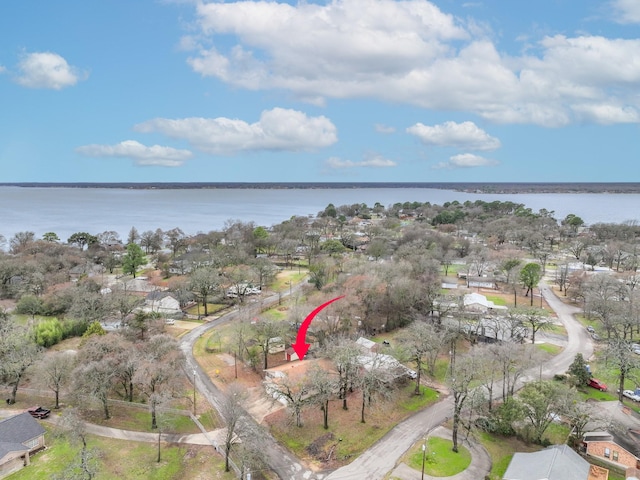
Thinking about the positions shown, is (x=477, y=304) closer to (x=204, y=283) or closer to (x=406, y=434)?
(x=406, y=434)

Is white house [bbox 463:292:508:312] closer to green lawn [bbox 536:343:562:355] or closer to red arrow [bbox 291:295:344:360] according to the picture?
green lawn [bbox 536:343:562:355]

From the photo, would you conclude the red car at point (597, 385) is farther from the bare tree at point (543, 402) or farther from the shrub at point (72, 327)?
the shrub at point (72, 327)

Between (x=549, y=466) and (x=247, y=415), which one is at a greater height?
(x=549, y=466)

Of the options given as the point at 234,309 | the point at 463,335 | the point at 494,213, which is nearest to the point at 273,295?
the point at 234,309

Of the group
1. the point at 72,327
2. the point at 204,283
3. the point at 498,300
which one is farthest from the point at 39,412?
the point at 498,300

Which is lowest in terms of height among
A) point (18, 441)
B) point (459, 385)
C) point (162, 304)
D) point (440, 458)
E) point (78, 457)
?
point (440, 458)

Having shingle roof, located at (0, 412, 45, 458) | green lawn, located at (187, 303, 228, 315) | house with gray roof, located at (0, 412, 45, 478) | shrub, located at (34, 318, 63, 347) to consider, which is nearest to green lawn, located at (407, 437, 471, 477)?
house with gray roof, located at (0, 412, 45, 478)

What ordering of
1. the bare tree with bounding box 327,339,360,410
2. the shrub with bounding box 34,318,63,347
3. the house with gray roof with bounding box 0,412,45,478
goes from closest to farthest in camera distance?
1. the house with gray roof with bounding box 0,412,45,478
2. the bare tree with bounding box 327,339,360,410
3. the shrub with bounding box 34,318,63,347
